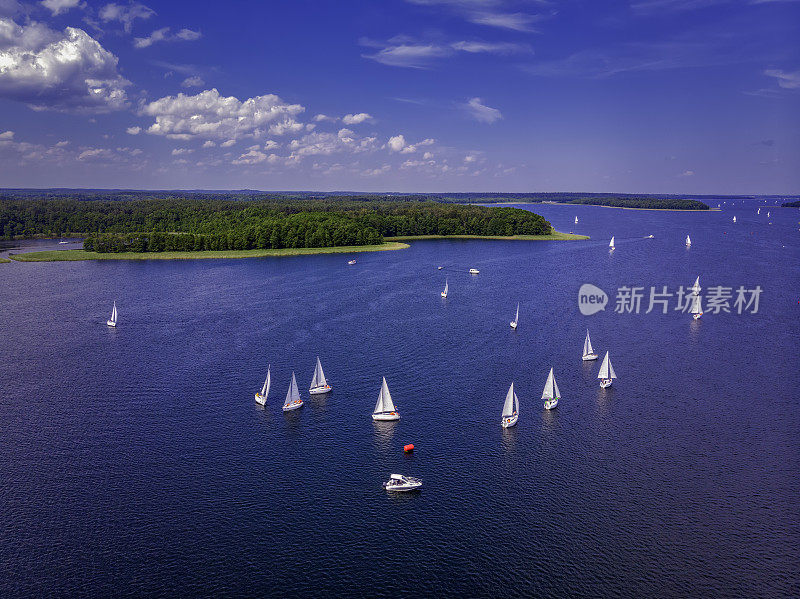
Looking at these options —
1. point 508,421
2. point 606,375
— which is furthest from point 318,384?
point 606,375

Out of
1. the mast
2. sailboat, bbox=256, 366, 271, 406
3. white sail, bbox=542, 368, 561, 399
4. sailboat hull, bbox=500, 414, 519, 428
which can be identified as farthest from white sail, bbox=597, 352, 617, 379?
sailboat, bbox=256, 366, 271, 406

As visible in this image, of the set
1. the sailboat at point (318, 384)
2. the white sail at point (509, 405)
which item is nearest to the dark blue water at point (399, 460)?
the sailboat at point (318, 384)

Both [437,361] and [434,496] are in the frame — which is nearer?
[434,496]

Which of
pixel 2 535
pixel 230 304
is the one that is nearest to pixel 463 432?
pixel 2 535

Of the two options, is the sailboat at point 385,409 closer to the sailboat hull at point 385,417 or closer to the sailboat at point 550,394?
the sailboat hull at point 385,417

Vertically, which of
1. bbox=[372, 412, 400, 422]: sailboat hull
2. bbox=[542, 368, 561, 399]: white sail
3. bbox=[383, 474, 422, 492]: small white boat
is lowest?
bbox=[383, 474, 422, 492]: small white boat

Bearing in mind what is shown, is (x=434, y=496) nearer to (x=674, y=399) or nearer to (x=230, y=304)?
(x=674, y=399)

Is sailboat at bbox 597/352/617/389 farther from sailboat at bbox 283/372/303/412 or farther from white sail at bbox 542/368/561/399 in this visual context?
sailboat at bbox 283/372/303/412
